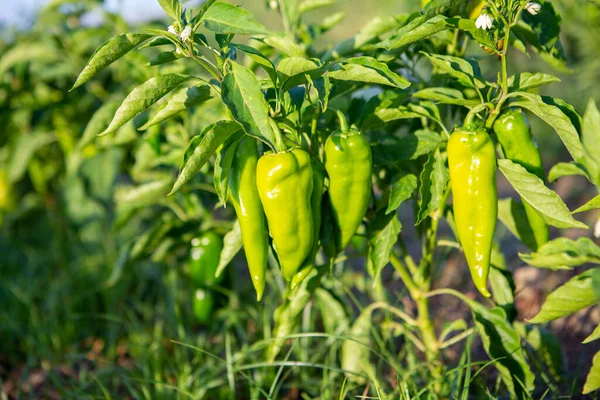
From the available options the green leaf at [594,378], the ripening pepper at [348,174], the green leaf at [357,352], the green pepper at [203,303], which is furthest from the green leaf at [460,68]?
the green pepper at [203,303]

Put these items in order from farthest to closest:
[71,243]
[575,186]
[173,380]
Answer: [575,186] → [71,243] → [173,380]

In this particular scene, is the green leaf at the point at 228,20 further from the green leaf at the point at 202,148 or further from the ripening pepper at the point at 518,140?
the ripening pepper at the point at 518,140

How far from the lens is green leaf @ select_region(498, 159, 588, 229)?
3.91 feet

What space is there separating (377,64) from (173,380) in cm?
139

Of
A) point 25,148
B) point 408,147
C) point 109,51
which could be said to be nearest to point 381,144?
point 408,147

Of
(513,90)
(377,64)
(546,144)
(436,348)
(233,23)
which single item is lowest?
(546,144)

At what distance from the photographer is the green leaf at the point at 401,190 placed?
1.30m

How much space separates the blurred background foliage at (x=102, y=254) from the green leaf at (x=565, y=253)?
1.99 feet

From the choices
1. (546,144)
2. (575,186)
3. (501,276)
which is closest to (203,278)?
(501,276)

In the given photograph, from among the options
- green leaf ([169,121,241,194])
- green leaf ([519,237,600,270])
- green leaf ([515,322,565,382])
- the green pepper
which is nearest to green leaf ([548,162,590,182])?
green leaf ([519,237,600,270])

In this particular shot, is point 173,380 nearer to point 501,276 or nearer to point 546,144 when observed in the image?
point 501,276

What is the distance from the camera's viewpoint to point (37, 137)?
286 cm

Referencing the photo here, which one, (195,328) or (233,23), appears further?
(195,328)

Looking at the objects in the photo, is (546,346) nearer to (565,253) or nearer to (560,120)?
(565,253)
